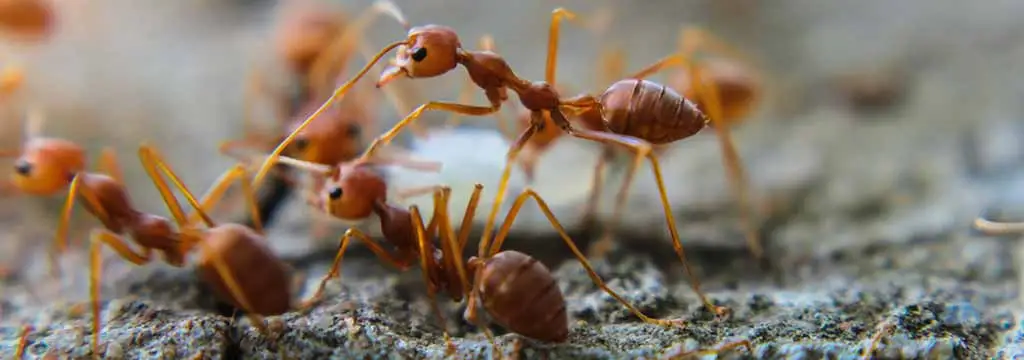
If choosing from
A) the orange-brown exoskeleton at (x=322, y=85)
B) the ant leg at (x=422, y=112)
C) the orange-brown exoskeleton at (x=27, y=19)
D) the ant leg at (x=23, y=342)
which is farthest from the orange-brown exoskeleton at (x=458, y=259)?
the orange-brown exoskeleton at (x=27, y=19)

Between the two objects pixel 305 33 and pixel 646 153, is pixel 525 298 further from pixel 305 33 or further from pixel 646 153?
pixel 305 33

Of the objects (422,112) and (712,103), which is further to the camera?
(712,103)

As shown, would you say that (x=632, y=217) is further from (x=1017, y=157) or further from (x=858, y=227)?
(x=1017, y=157)

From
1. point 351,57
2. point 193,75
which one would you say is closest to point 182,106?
point 193,75

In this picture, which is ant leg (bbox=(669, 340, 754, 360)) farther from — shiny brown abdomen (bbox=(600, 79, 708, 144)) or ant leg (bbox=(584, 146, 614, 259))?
ant leg (bbox=(584, 146, 614, 259))

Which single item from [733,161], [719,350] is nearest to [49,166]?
[719,350]

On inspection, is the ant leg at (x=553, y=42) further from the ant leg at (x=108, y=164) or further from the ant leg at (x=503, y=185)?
the ant leg at (x=108, y=164)
